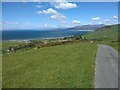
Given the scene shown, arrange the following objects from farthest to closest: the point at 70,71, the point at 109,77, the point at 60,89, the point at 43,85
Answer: the point at 70,71, the point at 109,77, the point at 43,85, the point at 60,89

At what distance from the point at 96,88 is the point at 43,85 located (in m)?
4.43

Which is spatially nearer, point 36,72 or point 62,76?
point 62,76

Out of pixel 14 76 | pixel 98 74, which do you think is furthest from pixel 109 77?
pixel 14 76

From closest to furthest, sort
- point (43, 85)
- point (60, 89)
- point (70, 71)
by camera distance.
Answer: point (60, 89), point (43, 85), point (70, 71)

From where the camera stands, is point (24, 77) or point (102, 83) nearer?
point (102, 83)

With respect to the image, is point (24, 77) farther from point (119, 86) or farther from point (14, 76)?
point (119, 86)

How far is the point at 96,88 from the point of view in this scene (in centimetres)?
1831

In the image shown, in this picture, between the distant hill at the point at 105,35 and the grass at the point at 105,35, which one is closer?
the grass at the point at 105,35

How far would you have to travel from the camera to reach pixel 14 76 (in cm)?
2358

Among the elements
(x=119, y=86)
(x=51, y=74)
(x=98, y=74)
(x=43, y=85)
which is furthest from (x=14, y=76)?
(x=119, y=86)

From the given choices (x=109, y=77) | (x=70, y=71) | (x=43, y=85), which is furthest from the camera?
(x=70, y=71)

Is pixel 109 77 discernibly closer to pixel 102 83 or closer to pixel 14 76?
pixel 102 83

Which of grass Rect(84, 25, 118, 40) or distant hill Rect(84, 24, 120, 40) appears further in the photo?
distant hill Rect(84, 24, 120, 40)

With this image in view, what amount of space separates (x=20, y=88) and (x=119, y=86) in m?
8.08
